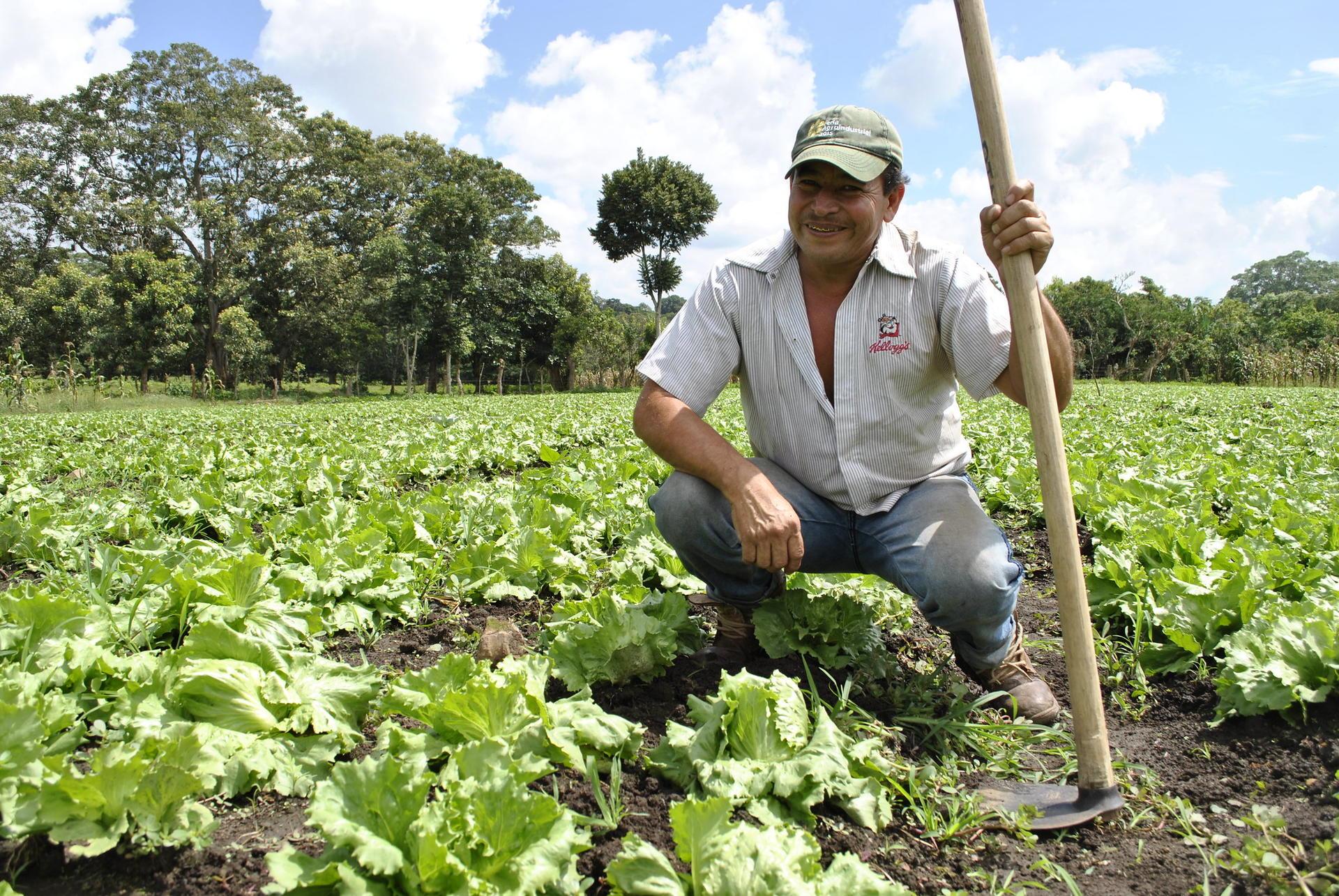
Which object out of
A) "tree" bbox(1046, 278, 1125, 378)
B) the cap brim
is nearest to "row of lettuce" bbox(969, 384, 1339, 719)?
the cap brim

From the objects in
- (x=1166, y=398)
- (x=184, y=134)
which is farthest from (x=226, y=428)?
(x=184, y=134)

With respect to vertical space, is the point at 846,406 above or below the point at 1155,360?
below

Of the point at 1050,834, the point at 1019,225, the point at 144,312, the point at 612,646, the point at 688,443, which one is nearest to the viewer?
the point at 1050,834

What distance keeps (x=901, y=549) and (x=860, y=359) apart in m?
0.66

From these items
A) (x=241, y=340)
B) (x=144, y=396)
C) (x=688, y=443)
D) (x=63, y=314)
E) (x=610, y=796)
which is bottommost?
(x=610, y=796)

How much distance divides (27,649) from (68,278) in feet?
129

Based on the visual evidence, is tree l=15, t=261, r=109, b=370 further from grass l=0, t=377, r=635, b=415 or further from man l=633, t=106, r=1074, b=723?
man l=633, t=106, r=1074, b=723

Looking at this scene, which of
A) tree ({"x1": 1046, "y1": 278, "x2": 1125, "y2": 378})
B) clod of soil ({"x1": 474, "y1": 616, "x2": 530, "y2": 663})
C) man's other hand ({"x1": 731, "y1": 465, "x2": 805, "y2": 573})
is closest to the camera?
man's other hand ({"x1": 731, "y1": 465, "x2": 805, "y2": 573})

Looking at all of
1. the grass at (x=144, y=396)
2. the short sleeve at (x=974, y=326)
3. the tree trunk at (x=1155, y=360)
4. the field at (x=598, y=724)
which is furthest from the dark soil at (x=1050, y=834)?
the tree trunk at (x=1155, y=360)

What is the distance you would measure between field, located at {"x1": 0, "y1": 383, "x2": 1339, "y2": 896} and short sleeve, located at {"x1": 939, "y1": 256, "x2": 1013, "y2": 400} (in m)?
0.90

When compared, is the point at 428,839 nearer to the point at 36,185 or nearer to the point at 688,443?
the point at 688,443

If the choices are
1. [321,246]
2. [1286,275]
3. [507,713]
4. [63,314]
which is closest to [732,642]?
[507,713]

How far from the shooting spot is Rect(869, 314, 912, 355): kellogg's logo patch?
273 cm

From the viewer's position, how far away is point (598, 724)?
212cm
